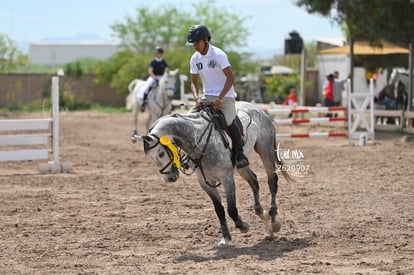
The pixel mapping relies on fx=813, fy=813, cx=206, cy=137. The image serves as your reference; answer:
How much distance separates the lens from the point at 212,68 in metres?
9.21

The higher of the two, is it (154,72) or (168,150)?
(154,72)

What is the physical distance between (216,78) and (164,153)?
133cm

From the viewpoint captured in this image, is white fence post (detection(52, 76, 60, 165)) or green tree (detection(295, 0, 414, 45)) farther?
green tree (detection(295, 0, 414, 45))

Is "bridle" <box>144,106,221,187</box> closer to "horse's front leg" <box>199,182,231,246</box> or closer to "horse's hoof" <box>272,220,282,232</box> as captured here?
"horse's front leg" <box>199,182,231,246</box>

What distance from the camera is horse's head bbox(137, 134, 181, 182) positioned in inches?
332

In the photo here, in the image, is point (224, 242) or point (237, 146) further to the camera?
point (237, 146)

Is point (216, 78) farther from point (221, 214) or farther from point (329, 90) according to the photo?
point (329, 90)

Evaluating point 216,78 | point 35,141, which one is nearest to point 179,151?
point 216,78

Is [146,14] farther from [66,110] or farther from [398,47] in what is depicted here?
[398,47]

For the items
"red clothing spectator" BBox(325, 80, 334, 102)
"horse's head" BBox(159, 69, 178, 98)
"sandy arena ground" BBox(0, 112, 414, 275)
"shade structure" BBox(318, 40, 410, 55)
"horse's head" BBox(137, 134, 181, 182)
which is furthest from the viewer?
"red clothing spectator" BBox(325, 80, 334, 102)

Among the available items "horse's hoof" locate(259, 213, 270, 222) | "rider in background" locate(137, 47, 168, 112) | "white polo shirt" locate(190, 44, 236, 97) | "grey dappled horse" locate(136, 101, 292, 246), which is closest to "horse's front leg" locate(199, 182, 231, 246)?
"grey dappled horse" locate(136, 101, 292, 246)

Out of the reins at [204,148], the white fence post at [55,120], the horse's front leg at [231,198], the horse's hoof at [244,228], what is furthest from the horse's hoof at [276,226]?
the white fence post at [55,120]

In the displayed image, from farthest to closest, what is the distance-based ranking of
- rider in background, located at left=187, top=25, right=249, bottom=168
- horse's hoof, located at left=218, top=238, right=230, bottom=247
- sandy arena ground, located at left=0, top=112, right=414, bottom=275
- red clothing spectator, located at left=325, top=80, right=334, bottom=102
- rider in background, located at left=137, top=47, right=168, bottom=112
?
red clothing spectator, located at left=325, top=80, right=334, bottom=102
rider in background, located at left=137, top=47, right=168, bottom=112
rider in background, located at left=187, top=25, right=249, bottom=168
horse's hoof, located at left=218, top=238, right=230, bottom=247
sandy arena ground, located at left=0, top=112, right=414, bottom=275

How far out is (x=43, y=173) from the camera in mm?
16094
